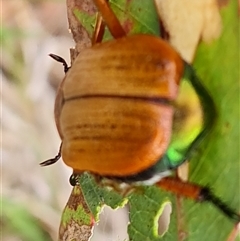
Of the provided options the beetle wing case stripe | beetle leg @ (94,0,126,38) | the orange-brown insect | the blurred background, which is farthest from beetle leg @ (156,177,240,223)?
the blurred background

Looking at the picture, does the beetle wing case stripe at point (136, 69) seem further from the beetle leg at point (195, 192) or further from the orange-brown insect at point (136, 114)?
the beetle leg at point (195, 192)

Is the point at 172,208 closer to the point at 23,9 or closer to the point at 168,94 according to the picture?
the point at 168,94

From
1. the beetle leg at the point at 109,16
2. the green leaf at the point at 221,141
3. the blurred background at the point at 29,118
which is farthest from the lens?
the blurred background at the point at 29,118

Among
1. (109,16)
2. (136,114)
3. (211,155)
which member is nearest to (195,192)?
(211,155)

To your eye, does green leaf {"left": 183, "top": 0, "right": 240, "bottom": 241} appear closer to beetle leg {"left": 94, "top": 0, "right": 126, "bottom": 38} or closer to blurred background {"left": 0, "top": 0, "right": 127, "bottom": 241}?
beetle leg {"left": 94, "top": 0, "right": 126, "bottom": 38}

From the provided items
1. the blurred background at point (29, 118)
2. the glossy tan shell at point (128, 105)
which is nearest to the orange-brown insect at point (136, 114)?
the glossy tan shell at point (128, 105)
